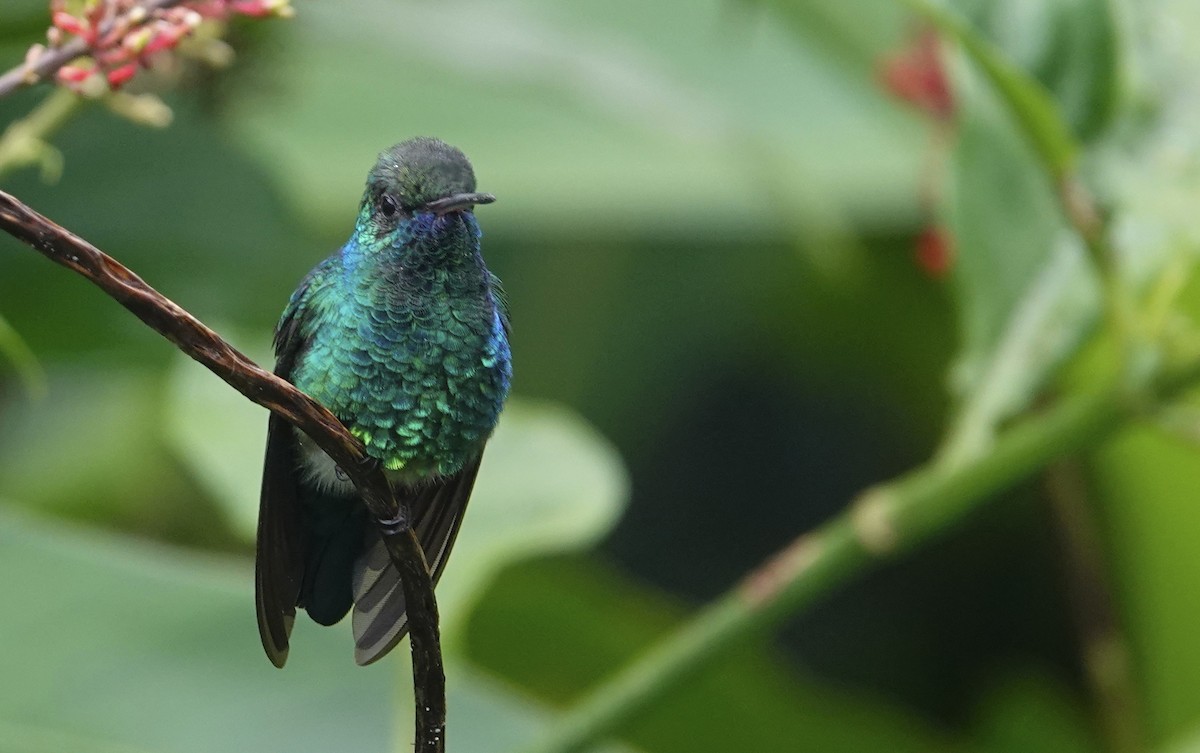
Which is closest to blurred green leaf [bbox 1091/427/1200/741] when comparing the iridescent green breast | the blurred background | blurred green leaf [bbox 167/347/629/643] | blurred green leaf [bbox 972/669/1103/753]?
the blurred background

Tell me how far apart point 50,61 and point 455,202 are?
0.24 metres

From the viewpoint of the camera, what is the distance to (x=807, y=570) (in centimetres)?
152

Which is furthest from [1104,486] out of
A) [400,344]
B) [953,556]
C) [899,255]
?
[400,344]

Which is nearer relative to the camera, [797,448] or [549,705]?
[549,705]

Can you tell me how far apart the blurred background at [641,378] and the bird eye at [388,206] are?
555 mm

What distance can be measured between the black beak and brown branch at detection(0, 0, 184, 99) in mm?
194

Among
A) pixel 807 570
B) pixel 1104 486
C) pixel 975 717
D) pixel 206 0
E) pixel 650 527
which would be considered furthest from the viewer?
pixel 650 527

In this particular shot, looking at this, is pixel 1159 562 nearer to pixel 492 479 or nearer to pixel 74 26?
pixel 492 479

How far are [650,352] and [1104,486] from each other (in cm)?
129

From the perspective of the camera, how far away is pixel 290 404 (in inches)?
24.8

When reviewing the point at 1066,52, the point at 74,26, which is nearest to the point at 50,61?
the point at 74,26

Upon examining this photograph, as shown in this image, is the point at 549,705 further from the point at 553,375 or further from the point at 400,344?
the point at 400,344

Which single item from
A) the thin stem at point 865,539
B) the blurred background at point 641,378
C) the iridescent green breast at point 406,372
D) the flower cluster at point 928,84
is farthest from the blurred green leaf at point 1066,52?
the iridescent green breast at point 406,372

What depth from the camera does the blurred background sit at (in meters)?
1.65
